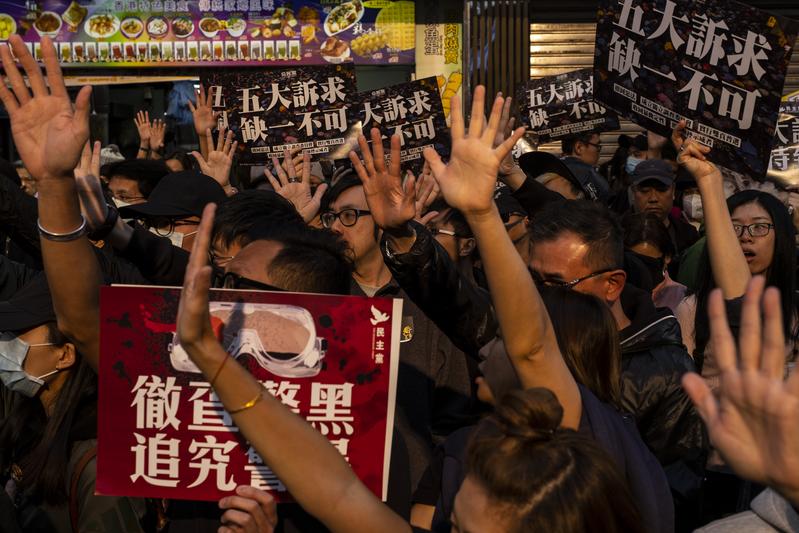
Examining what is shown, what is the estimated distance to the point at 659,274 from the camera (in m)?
5.79

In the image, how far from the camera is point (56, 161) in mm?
2615

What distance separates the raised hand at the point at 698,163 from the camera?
4.24m

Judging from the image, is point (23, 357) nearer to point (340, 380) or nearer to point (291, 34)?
point (340, 380)

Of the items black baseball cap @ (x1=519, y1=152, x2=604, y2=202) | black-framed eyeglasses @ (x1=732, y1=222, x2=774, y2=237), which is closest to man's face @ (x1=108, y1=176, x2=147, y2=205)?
black baseball cap @ (x1=519, y1=152, x2=604, y2=202)

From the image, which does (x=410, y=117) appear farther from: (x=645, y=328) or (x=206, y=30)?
(x=206, y=30)

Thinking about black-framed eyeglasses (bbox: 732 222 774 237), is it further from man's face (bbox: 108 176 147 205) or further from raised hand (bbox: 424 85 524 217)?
man's face (bbox: 108 176 147 205)

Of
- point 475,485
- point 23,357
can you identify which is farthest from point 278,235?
point 475,485

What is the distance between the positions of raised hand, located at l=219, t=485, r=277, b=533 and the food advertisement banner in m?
11.8

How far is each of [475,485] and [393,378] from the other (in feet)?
1.59

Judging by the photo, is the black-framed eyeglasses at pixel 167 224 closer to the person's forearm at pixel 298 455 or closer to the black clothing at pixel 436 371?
the black clothing at pixel 436 371

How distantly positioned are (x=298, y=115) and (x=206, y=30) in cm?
776

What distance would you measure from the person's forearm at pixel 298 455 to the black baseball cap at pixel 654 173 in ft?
18.7

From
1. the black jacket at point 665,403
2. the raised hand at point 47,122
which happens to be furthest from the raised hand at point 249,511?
the black jacket at point 665,403

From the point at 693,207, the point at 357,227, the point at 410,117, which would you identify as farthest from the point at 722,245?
the point at 693,207
